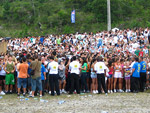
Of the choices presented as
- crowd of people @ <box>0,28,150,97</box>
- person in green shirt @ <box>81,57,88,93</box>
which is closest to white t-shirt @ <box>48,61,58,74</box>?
crowd of people @ <box>0,28,150,97</box>

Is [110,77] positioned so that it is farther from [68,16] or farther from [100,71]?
[68,16]

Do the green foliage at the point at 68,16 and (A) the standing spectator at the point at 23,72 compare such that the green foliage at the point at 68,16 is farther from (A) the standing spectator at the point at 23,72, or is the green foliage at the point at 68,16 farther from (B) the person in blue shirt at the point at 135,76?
(A) the standing spectator at the point at 23,72

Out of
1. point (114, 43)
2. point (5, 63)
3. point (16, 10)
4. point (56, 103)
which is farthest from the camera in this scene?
point (16, 10)

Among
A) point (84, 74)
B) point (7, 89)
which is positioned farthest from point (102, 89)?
point (7, 89)

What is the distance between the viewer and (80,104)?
Result: 1242 centimetres

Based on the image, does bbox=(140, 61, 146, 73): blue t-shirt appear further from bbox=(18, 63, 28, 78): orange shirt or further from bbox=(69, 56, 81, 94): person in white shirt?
bbox=(18, 63, 28, 78): orange shirt

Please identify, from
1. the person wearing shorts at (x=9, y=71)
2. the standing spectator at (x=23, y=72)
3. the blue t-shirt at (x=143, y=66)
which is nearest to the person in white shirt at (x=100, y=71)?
the blue t-shirt at (x=143, y=66)

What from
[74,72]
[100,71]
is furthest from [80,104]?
[100,71]

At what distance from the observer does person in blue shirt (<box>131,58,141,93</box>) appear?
610 inches

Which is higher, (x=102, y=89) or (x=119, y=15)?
(x=119, y=15)

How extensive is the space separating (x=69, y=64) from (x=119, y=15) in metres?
35.2

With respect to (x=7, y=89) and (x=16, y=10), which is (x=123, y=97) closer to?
(x=7, y=89)

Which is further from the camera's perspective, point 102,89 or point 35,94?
point 102,89

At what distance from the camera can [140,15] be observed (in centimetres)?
4781
